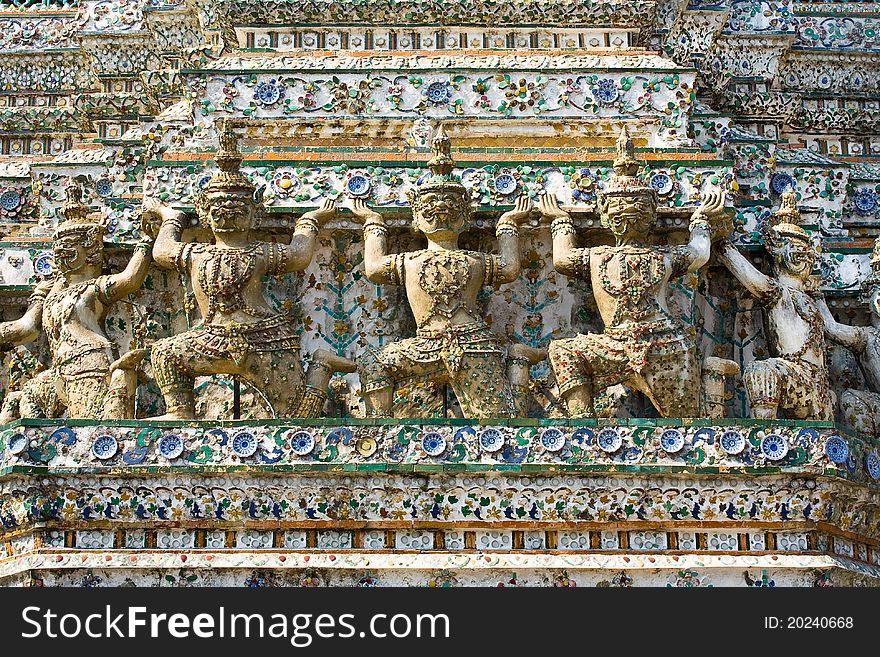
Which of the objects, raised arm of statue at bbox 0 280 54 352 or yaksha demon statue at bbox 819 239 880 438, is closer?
yaksha demon statue at bbox 819 239 880 438

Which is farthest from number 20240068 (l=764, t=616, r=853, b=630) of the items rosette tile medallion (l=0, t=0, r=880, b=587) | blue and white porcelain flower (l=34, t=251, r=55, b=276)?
blue and white porcelain flower (l=34, t=251, r=55, b=276)

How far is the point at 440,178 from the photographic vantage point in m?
16.0

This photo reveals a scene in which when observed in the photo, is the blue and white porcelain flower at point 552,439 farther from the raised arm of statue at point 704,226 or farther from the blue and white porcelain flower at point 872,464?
the blue and white porcelain flower at point 872,464

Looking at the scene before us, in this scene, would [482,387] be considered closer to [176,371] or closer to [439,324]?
[439,324]

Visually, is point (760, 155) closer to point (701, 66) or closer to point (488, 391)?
point (701, 66)

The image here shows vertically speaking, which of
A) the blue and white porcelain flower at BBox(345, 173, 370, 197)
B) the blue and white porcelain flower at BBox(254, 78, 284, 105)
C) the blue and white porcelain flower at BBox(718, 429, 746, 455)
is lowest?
the blue and white porcelain flower at BBox(718, 429, 746, 455)

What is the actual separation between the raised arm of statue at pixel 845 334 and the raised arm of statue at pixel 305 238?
13.6 feet

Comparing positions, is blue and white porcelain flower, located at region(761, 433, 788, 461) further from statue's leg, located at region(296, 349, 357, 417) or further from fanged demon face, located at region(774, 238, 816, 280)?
statue's leg, located at region(296, 349, 357, 417)

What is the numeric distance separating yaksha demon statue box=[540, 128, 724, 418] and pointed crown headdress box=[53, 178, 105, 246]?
3773 mm

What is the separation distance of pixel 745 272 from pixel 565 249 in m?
1.58

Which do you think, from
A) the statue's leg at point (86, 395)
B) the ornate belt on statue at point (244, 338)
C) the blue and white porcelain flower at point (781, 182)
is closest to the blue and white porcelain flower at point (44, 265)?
the statue's leg at point (86, 395)

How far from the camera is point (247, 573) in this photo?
1497 centimetres

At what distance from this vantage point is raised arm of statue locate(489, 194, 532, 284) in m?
15.8

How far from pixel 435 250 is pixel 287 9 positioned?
3.67 metres
